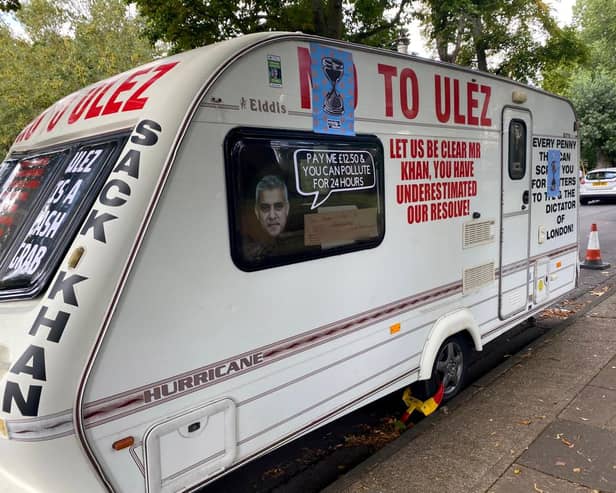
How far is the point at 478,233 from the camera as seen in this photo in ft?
13.9

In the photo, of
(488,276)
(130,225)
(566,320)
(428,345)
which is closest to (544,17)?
(566,320)

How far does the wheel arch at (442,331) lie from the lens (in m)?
3.79

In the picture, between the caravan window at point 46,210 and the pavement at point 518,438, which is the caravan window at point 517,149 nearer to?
the pavement at point 518,438

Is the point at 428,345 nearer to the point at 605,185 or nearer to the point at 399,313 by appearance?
A: the point at 399,313

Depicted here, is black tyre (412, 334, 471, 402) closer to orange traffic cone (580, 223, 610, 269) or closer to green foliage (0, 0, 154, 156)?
orange traffic cone (580, 223, 610, 269)

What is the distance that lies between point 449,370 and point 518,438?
2.69ft

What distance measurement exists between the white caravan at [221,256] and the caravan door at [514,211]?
2.39 ft

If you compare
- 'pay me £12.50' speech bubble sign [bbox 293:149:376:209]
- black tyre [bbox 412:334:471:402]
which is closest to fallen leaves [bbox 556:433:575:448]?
black tyre [bbox 412:334:471:402]

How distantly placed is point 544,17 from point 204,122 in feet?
37.2

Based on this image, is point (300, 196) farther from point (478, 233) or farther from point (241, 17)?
point (241, 17)

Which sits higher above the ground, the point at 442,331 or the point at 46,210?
the point at 46,210

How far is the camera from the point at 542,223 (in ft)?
17.1

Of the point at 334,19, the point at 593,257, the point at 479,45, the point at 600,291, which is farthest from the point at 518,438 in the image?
the point at 479,45

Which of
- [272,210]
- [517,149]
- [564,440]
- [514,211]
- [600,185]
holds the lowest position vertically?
[564,440]
